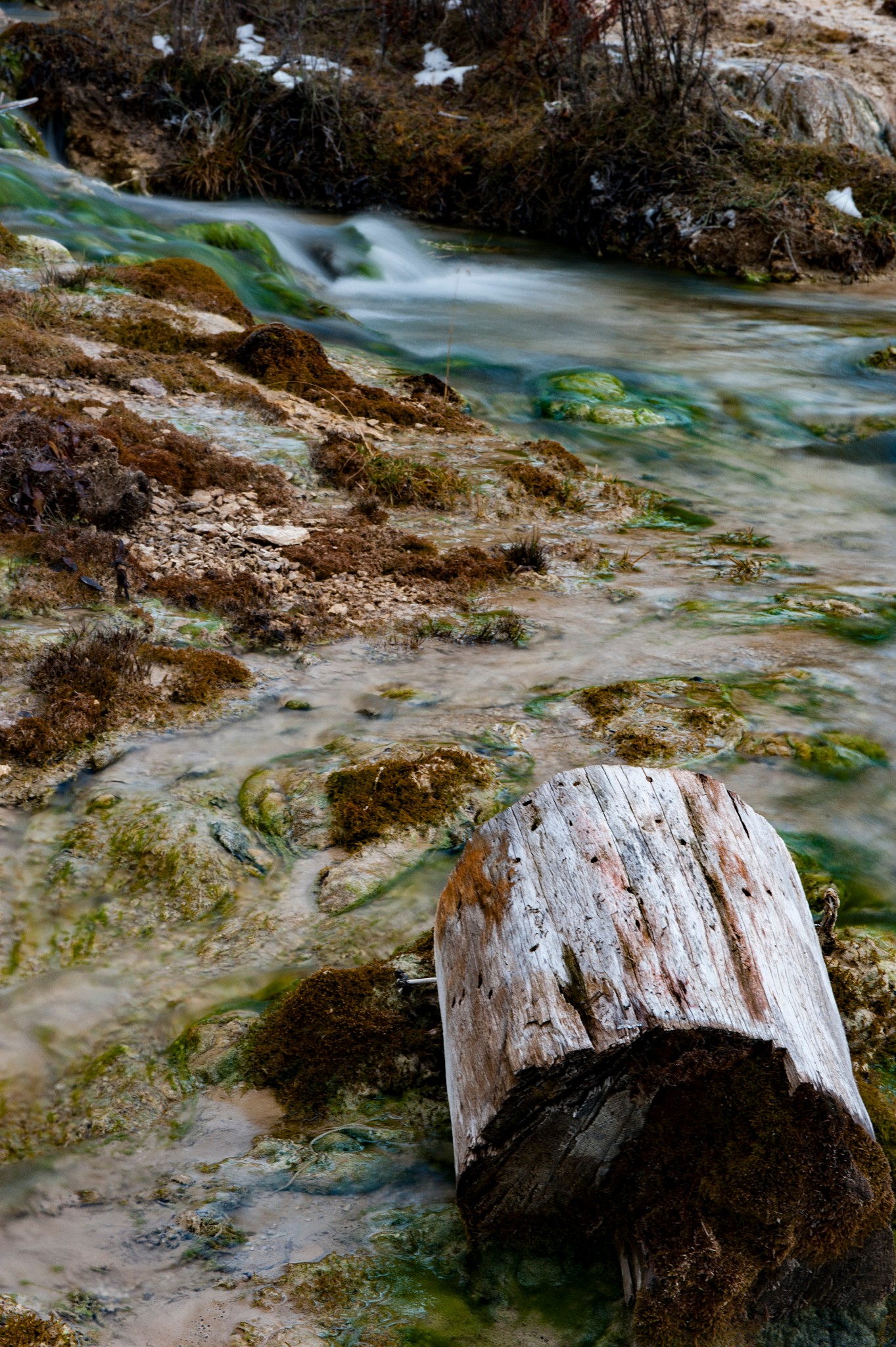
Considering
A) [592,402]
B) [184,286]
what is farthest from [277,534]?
[184,286]

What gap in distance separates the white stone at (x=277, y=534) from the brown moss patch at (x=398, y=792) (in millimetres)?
2129

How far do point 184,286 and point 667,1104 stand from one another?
9.15 metres

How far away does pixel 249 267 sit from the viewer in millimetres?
11867

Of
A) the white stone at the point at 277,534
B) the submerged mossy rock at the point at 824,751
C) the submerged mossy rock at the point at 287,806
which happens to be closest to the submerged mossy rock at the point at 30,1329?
the submerged mossy rock at the point at 287,806

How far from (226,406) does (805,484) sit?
4.55 metres

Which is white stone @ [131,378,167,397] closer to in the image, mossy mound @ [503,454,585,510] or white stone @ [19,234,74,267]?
mossy mound @ [503,454,585,510]

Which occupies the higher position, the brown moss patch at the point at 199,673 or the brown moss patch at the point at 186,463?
the brown moss patch at the point at 186,463

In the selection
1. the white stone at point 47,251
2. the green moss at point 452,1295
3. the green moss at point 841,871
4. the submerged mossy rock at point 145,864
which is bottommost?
the green moss at point 452,1295

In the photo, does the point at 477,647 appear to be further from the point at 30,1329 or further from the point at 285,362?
the point at 285,362

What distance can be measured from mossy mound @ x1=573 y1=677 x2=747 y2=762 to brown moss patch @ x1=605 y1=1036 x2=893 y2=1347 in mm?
2075

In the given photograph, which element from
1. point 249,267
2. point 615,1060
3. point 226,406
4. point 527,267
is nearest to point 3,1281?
point 615,1060

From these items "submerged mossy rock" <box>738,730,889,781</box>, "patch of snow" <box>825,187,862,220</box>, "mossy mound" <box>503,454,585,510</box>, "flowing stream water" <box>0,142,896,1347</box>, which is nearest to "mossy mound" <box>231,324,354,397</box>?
"flowing stream water" <box>0,142,896,1347</box>

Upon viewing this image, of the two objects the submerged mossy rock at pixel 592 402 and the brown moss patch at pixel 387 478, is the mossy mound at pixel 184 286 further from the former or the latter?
the brown moss patch at pixel 387 478

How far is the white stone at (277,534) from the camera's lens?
5.98 metres
